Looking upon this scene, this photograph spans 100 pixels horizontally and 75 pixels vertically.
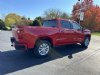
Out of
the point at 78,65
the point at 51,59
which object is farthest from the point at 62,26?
the point at 78,65

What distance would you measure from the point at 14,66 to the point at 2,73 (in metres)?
0.83

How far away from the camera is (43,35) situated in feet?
24.9

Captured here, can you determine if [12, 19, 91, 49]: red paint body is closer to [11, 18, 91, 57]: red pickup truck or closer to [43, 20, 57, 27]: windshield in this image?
[11, 18, 91, 57]: red pickup truck

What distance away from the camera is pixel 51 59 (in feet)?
24.6

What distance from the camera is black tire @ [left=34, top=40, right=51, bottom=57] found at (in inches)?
297

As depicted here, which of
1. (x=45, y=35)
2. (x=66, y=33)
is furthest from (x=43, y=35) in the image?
(x=66, y=33)

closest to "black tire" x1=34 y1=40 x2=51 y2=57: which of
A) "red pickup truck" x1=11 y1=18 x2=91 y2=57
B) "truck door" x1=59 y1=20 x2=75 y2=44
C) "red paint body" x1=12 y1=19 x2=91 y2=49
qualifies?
"red pickup truck" x1=11 y1=18 x2=91 y2=57

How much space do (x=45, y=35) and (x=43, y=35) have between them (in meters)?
0.13

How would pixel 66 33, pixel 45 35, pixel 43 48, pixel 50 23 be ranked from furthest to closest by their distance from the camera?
1. pixel 66 33
2. pixel 50 23
3. pixel 43 48
4. pixel 45 35

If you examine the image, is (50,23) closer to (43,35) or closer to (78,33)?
(43,35)

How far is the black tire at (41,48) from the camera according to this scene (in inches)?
297

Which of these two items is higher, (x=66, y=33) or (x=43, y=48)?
(x=66, y=33)

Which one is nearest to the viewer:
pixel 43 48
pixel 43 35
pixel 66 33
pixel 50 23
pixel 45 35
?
pixel 43 35

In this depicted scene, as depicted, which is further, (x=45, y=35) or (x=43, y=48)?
(x=43, y=48)
